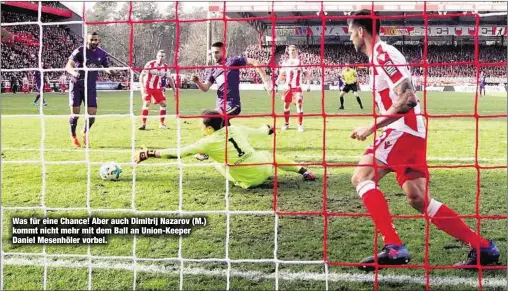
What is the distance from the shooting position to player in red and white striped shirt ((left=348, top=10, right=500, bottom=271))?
3344 millimetres

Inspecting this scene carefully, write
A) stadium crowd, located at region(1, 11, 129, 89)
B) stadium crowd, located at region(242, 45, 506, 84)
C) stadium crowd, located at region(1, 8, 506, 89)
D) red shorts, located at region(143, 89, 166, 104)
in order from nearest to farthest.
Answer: red shorts, located at region(143, 89, 166, 104) < stadium crowd, located at region(1, 11, 129, 89) < stadium crowd, located at region(1, 8, 506, 89) < stadium crowd, located at region(242, 45, 506, 84)

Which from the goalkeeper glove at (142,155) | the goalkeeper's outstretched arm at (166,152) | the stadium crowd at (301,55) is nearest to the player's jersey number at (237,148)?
the goalkeeper's outstretched arm at (166,152)

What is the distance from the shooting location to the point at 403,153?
3.45 meters

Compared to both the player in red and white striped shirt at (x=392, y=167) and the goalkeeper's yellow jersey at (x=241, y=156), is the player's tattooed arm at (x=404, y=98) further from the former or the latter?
the goalkeeper's yellow jersey at (x=241, y=156)

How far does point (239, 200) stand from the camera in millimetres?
5156

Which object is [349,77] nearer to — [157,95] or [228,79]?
[157,95]

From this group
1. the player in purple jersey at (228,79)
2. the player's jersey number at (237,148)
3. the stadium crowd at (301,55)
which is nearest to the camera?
the player's jersey number at (237,148)

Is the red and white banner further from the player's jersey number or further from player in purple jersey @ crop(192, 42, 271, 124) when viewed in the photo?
the player's jersey number

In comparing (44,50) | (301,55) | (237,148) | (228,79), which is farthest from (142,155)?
(301,55)

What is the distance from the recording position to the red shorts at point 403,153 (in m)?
3.45

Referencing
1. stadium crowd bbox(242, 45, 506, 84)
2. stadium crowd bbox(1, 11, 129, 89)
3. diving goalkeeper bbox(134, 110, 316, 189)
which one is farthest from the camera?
stadium crowd bbox(242, 45, 506, 84)

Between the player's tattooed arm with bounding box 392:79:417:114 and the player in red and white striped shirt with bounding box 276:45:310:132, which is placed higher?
the player in red and white striped shirt with bounding box 276:45:310:132

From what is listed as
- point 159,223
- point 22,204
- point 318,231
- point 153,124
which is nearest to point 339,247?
point 318,231

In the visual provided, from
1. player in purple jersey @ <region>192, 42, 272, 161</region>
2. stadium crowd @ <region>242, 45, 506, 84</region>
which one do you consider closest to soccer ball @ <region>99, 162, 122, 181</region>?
player in purple jersey @ <region>192, 42, 272, 161</region>
